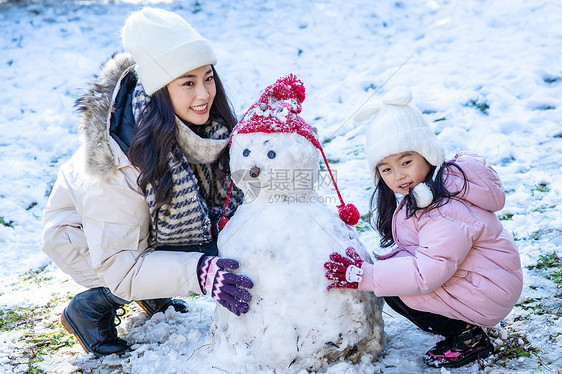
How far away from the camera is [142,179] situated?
8.27 feet

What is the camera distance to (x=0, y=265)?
372cm

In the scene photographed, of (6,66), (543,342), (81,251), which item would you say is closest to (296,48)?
(6,66)

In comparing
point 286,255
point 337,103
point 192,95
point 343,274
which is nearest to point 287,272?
point 286,255

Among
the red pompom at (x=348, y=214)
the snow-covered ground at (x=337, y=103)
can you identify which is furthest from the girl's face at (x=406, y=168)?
the snow-covered ground at (x=337, y=103)

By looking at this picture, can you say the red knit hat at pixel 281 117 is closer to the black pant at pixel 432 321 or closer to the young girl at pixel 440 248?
the young girl at pixel 440 248

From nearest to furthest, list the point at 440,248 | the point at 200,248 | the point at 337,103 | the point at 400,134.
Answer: the point at 440,248, the point at 400,134, the point at 200,248, the point at 337,103

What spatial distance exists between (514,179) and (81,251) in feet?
9.59

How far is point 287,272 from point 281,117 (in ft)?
2.22

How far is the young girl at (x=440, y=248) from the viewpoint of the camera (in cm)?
222

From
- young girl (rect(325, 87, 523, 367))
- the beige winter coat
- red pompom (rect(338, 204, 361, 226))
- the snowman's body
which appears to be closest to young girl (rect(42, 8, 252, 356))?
the beige winter coat

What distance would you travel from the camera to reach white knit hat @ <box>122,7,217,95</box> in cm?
254

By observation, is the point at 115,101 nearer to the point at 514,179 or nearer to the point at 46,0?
the point at 514,179

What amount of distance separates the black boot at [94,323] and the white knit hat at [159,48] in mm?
1111

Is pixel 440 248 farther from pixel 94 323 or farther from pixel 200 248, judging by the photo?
pixel 94 323
